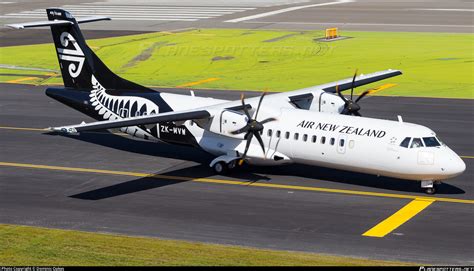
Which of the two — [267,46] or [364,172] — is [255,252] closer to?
[364,172]

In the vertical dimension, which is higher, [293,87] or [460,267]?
[293,87]

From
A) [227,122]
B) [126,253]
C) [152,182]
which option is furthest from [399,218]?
[152,182]

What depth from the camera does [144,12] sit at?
336ft

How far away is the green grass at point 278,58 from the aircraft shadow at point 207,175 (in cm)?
1749

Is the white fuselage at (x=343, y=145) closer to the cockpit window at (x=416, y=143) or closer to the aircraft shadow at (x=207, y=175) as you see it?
the cockpit window at (x=416, y=143)

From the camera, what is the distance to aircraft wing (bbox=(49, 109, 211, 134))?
33688 millimetres

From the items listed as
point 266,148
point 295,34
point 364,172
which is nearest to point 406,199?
point 364,172

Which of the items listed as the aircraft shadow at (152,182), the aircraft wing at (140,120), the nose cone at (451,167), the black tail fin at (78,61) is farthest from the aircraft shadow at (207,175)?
A: the black tail fin at (78,61)

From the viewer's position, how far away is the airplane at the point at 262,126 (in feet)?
112

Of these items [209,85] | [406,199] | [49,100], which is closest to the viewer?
[406,199]

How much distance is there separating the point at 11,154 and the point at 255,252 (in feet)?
61.2

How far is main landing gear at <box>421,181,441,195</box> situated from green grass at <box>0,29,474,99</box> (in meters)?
22.8

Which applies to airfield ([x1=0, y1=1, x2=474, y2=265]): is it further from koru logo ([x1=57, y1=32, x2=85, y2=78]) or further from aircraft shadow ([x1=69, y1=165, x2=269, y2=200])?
koru logo ([x1=57, y1=32, x2=85, y2=78])

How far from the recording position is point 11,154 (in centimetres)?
4256
